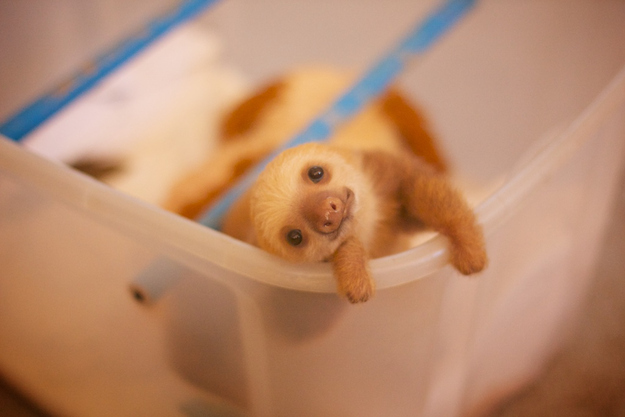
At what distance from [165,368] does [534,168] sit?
1.60 ft

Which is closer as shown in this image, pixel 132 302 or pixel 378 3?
pixel 132 302

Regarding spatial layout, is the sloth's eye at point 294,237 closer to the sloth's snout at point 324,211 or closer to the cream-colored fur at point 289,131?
the sloth's snout at point 324,211

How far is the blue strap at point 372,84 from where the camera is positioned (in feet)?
2.71

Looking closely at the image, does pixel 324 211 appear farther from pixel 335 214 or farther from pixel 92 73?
pixel 92 73

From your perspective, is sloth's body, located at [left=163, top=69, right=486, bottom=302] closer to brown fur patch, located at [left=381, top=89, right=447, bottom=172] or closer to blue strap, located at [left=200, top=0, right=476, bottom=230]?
blue strap, located at [left=200, top=0, right=476, bottom=230]

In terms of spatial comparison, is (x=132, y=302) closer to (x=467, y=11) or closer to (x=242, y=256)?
(x=242, y=256)

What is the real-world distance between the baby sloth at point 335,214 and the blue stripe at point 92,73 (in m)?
0.50

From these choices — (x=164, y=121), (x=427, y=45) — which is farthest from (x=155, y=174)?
(x=427, y=45)

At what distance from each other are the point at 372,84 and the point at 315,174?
46 centimetres

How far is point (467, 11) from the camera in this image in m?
1.07

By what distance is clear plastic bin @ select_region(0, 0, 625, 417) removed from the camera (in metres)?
0.54

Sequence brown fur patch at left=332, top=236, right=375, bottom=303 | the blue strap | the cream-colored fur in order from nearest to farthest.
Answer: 1. brown fur patch at left=332, top=236, right=375, bottom=303
2. the blue strap
3. the cream-colored fur

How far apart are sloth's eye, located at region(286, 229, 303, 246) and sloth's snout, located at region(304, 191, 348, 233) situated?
15 millimetres

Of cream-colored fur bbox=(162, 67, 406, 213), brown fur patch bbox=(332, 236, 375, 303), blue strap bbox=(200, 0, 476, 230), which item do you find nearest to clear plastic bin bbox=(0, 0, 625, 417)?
brown fur patch bbox=(332, 236, 375, 303)
